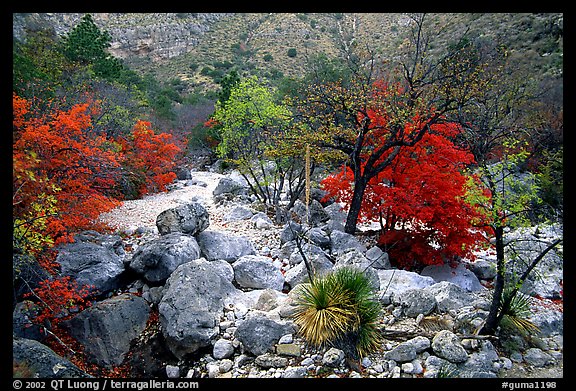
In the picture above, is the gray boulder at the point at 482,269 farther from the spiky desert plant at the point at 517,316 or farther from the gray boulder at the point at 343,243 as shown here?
the spiky desert plant at the point at 517,316

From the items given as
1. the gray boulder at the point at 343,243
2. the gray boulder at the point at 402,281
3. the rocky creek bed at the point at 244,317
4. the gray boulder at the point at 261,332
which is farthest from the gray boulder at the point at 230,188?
the gray boulder at the point at 261,332

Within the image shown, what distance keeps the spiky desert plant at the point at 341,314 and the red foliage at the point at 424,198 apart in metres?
3.82

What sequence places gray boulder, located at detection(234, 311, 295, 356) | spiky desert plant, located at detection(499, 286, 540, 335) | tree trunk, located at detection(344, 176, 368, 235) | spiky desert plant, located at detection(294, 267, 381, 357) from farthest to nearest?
tree trunk, located at detection(344, 176, 368, 235)
gray boulder, located at detection(234, 311, 295, 356)
spiky desert plant, located at detection(499, 286, 540, 335)
spiky desert plant, located at detection(294, 267, 381, 357)

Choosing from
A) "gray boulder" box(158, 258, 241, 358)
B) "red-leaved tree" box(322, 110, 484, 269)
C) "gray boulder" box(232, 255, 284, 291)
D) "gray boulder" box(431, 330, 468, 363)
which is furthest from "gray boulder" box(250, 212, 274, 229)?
"gray boulder" box(431, 330, 468, 363)

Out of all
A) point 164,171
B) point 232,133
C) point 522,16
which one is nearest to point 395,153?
point 232,133

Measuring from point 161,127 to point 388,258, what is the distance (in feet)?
73.9

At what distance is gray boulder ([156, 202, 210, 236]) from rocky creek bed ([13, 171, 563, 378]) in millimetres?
32

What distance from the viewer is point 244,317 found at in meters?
7.53

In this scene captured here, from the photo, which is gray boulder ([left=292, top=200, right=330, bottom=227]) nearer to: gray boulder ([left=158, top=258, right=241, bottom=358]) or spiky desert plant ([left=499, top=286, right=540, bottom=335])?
gray boulder ([left=158, top=258, right=241, bottom=358])

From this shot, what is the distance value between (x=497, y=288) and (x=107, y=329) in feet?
25.1

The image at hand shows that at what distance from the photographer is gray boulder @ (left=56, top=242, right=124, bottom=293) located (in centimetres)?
834

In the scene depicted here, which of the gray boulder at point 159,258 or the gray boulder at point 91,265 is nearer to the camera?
the gray boulder at point 91,265

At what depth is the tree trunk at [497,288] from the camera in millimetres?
5758

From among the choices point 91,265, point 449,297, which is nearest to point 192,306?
point 91,265
